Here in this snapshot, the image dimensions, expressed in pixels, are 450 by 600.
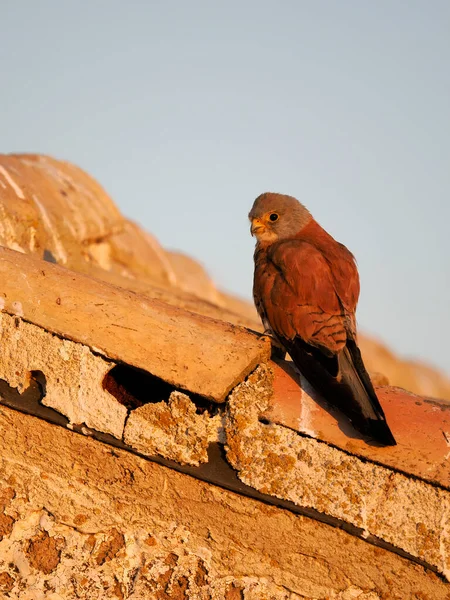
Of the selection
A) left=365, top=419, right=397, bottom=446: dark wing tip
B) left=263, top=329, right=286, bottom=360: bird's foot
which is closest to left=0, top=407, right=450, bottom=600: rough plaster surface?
left=365, top=419, right=397, bottom=446: dark wing tip

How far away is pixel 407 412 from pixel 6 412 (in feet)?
5.11

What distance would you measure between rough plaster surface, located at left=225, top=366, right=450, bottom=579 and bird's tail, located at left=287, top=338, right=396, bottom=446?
139mm

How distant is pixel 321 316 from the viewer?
3418 millimetres

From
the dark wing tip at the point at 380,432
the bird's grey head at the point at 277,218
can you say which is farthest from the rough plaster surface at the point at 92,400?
the bird's grey head at the point at 277,218

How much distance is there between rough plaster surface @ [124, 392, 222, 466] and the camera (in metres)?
2.95

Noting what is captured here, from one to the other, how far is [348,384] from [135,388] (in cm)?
83

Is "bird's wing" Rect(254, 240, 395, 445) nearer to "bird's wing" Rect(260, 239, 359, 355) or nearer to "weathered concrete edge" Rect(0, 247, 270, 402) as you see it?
"bird's wing" Rect(260, 239, 359, 355)

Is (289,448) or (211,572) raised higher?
(289,448)

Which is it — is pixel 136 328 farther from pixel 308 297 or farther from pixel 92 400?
pixel 308 297

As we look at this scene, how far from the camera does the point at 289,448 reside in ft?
9.50

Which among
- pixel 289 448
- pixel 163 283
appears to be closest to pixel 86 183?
pixel 163 283

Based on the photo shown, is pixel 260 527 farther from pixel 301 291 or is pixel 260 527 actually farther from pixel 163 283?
pixel 163 283

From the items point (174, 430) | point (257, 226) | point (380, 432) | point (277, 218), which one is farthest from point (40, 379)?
point (277, 218)

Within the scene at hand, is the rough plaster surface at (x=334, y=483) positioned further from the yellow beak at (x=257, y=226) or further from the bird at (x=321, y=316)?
the yellow beak at (x=257, y=226)
